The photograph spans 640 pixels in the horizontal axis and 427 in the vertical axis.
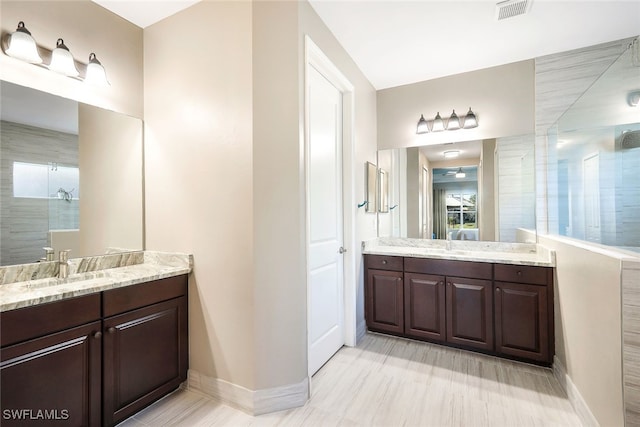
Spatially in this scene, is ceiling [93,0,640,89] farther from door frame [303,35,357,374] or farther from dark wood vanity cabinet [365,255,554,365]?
dark wood vanity cabinet [365,255,554,365]

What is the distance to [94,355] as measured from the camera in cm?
154

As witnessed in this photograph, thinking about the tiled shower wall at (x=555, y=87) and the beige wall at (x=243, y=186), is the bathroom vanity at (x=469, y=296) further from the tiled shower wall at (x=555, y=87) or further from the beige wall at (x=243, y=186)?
the beige wall at (x=243, y=186)

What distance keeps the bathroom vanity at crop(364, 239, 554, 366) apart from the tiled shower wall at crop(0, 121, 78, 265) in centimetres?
255

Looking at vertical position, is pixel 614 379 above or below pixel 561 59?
below

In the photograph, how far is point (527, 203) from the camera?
106 inches

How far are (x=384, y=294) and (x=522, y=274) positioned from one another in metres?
1.20

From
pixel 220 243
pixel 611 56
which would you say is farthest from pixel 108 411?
pixel 611 56

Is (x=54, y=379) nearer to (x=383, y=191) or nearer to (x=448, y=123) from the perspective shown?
(x=383, y=191)

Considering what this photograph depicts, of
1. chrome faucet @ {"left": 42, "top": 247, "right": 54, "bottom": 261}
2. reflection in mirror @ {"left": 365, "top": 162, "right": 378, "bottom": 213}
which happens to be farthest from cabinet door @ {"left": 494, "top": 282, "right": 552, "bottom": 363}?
chrome faucet @ {"left": 42, "top": 247, "right": 54, "bottom": 261}

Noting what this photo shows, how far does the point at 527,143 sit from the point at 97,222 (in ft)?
12.2

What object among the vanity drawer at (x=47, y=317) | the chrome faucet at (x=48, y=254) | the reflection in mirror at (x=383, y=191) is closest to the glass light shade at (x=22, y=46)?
the chrome faucet at (x=48, y=254)

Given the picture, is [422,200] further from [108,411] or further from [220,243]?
[108,411]

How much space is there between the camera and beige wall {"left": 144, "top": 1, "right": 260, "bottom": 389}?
1821mm

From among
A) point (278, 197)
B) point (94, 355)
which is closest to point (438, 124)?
point (278, 197)
